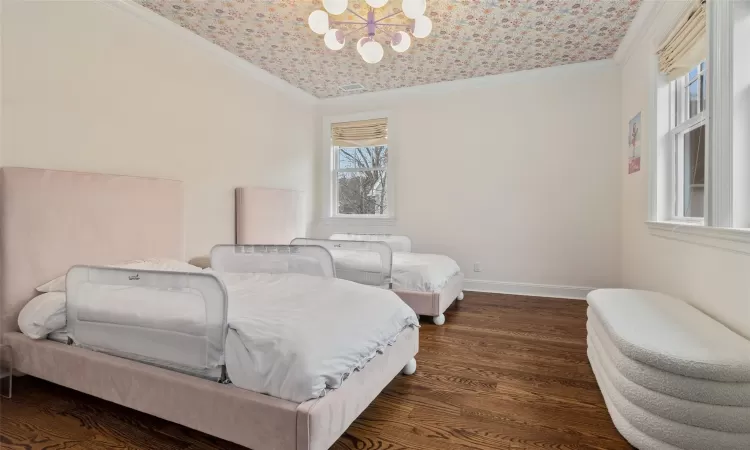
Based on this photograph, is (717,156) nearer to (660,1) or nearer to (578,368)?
(578,368)

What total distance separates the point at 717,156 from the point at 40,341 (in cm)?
348

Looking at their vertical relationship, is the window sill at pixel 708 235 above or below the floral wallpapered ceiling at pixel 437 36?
below

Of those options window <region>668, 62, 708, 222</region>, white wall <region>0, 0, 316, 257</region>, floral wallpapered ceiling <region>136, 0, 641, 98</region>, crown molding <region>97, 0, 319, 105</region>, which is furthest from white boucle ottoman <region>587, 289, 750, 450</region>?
crown molding <region>97, 0, 319, 105</region>

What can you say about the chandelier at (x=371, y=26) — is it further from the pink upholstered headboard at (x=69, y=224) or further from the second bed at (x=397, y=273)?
the pink upholstered headboard at (x=69, y=224)

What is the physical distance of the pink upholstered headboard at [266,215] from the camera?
360cm

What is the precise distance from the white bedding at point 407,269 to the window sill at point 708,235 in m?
1.61

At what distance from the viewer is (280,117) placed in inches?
170

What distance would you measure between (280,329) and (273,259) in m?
1.21

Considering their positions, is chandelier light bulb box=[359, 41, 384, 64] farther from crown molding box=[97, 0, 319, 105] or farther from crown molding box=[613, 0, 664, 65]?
crown molding box=[613, 0, 664, 65]

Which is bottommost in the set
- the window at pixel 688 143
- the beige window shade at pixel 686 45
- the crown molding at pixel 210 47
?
the window at pixel 688 143

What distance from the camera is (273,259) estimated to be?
2.48 meters

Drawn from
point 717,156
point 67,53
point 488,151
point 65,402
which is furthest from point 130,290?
point 488,151

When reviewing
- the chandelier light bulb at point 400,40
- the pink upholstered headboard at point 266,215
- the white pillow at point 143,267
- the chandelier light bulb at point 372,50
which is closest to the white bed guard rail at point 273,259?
the white pillow at point 143,267

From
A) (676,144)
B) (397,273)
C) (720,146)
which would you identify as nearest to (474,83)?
(676,144)
